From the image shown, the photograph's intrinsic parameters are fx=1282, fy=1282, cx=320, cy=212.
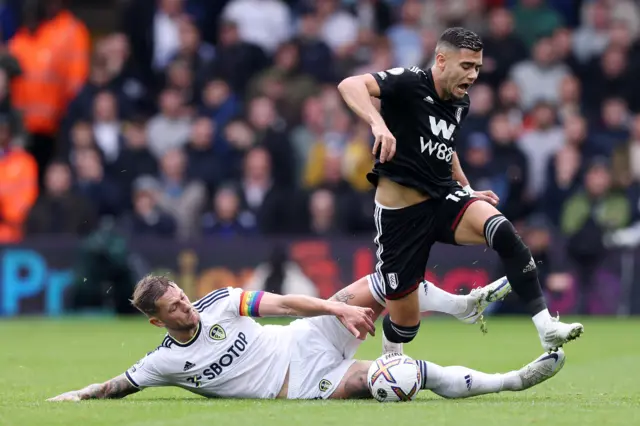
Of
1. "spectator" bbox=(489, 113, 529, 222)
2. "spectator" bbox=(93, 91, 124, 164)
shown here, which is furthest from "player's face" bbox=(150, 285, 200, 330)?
"spectator" bbox=(93, 91, 124, 164)

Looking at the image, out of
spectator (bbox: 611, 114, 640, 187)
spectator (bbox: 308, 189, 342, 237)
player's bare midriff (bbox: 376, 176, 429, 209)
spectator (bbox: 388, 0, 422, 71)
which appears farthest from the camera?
spectator (bbox: 388, 0, 422, 71)

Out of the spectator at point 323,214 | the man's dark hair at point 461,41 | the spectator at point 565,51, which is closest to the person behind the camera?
the man's dark hair at point 461,41

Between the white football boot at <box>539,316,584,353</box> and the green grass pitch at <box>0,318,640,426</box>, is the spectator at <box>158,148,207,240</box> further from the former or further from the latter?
the white football boot at <box>539,316,584,353</box>

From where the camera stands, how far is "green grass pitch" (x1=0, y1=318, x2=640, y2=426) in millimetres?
7676

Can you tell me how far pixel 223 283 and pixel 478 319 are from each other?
842cm

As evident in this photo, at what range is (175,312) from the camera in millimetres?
8672

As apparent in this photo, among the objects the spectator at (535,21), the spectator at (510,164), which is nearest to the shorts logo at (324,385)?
the spectator at (510,164)

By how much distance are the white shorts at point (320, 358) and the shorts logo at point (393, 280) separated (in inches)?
18.6

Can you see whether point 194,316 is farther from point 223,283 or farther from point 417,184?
point 223,283

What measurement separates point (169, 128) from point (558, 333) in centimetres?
1205

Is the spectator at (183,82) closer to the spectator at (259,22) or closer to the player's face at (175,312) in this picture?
the spectator at (259,22)

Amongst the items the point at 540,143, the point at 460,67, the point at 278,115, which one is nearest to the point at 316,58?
the point at 278,115

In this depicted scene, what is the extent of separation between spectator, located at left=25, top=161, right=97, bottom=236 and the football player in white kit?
9412 mm

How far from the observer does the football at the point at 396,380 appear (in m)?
8.58
